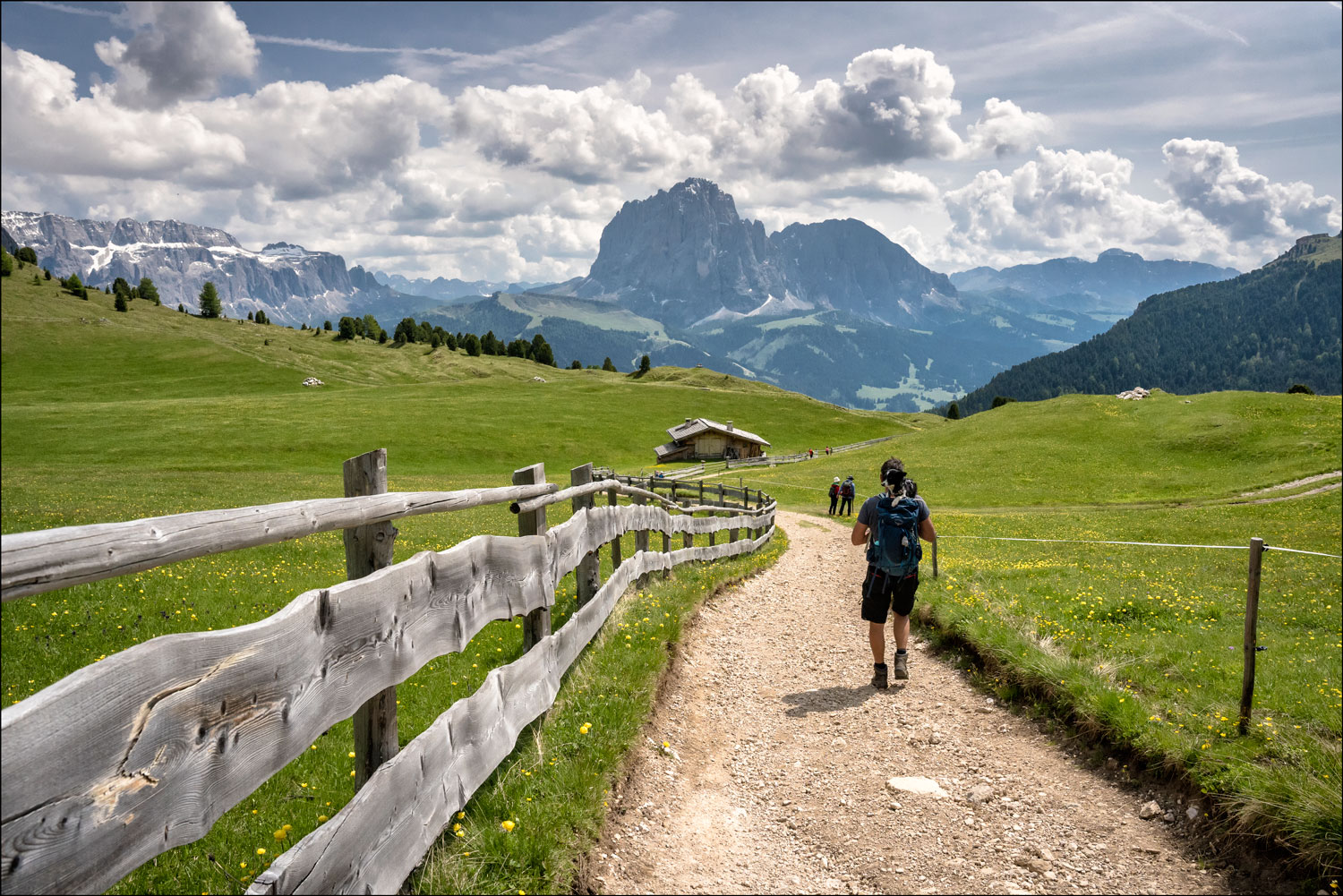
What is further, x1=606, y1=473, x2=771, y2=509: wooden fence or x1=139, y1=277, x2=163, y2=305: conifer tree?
x1=139, y1=277, x2=163, y2=305: conifer tree

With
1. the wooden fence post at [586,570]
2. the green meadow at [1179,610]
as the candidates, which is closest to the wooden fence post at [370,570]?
the wooden fence post at [586,570]

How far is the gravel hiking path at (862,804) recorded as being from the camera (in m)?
5.16

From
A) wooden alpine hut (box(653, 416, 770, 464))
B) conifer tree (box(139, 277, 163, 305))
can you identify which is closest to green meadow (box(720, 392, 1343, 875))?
wooden alpine hut (box(653, 416, 770, 464))

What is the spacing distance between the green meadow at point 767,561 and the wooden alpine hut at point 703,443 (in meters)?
5.26

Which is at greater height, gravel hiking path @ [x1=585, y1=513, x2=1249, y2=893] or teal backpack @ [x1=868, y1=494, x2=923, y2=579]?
teal backpack @ [x1=868, y1=494, x2=923, y2=579]

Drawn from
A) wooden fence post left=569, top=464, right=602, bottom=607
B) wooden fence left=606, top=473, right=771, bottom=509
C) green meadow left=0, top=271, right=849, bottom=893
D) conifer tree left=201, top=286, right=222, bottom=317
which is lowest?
wooden fence left=606, top=473, right=771, bottom=509

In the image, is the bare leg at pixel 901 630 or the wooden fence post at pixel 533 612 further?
the bare leg at pixel 901 630

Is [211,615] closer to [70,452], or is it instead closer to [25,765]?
[25,765]

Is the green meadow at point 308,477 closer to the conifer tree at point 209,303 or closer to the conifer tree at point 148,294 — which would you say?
the conifer tree at point 209,303

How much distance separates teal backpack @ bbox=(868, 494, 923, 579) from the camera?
360 inches

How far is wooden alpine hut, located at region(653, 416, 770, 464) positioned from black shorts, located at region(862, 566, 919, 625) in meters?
72.9

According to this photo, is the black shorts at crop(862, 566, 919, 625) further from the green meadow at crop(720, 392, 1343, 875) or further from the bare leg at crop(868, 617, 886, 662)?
the green meadow at crop(720, 392, 1343, 875)

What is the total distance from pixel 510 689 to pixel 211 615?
28.9 ft

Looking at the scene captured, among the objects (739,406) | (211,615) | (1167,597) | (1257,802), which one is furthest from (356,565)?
(739,406)
